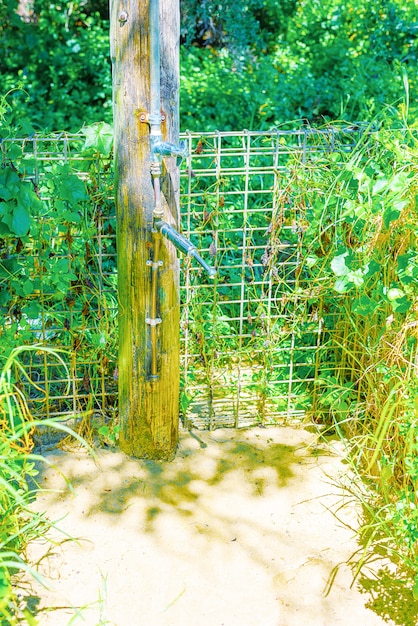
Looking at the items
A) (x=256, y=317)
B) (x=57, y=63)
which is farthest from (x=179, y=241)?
(x=57, y=63)

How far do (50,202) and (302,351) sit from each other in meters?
1.44

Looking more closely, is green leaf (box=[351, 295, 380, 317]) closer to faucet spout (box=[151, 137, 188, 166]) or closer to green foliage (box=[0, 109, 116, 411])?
faucet spout (box=[151, 137, 188, 166])

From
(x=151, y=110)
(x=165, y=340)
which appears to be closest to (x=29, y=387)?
(x=165, y=340)

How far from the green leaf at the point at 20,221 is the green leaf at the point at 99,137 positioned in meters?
0.40

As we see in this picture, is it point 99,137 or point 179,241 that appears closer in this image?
point 179,241

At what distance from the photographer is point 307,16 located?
7938 millimetres

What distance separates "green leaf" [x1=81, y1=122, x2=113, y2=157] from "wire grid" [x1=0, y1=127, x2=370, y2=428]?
7 centimetres

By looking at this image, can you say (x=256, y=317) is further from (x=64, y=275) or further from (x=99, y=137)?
(x=99, y=137)

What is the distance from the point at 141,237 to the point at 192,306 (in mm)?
517

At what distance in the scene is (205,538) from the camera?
316 centimetres

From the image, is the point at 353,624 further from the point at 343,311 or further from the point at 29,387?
the point at 29,387

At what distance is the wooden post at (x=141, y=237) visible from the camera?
3.13m

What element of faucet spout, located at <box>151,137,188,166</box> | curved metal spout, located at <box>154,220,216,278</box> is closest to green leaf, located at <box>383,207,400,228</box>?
curved metal spout, located at <box>154,220,216,278</box>

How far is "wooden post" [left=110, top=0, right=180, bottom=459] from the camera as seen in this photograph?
313cm
